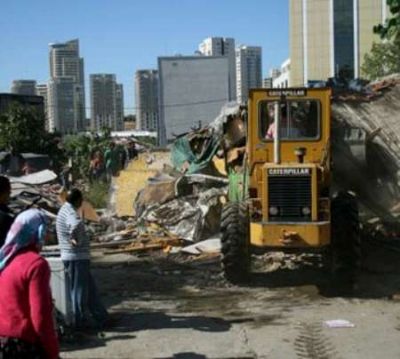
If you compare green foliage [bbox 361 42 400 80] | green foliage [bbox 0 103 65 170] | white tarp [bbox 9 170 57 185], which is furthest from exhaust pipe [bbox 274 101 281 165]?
green foliage [bbox 361 42 400 80]

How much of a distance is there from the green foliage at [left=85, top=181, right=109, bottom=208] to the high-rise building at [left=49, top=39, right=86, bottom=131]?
65.4m

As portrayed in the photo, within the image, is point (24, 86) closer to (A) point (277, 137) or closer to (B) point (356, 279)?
(A) point (277, 137)

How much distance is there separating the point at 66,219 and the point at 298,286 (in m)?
4.19

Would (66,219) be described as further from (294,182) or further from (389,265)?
(389,265)

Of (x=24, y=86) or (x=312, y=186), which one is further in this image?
(x=24, y=86)

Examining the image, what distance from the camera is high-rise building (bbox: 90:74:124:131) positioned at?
337 ft

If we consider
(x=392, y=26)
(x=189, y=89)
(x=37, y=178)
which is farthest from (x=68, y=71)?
(x=392, y=26)

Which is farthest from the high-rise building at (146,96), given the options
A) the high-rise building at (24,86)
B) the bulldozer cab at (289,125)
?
the bulldozer cab at (289,125)

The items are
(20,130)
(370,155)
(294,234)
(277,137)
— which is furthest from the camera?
(20,130)

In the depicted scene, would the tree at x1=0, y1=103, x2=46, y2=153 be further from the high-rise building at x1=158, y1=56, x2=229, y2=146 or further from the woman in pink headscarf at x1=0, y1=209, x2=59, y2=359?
the high-rise building at x1=158, y1=56, x2=229, y2=146

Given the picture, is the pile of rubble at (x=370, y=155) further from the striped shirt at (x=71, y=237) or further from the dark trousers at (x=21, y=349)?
the dark trousers at (x=21, y=349)

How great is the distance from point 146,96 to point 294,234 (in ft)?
326

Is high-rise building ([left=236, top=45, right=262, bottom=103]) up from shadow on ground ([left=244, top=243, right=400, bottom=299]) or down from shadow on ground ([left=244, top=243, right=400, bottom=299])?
up

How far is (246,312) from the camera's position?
955cm
